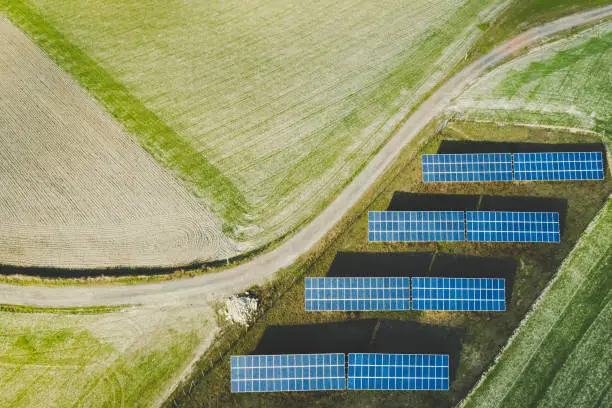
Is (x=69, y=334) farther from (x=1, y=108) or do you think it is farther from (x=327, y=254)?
(x=1, y=108)

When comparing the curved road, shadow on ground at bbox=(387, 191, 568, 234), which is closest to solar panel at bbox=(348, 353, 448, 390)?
the curved road

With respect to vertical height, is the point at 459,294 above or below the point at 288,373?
above

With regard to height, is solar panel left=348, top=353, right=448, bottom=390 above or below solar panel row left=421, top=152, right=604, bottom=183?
below

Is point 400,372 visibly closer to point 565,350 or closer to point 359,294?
point 359,294

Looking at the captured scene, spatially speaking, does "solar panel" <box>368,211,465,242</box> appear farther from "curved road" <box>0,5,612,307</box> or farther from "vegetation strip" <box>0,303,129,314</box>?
"vegetation strip" <box>0,303,129,314</box>

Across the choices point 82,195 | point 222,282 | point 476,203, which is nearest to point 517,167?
point 476,203

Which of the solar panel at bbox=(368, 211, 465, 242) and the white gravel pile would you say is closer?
the white gravel pile

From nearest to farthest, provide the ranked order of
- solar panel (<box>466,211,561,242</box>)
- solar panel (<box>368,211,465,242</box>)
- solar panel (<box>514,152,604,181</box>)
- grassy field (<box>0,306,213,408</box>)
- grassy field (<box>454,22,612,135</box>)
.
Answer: grassy field (<box>0,306,213,408</box>)
solar panel (<box>466,211,561,242</box>)
solar panel (<box>368,211,465,242</box>)
solar panel (<box>514,152,604,181</box>)
grassy field (<box>454,22,612,135</box>)

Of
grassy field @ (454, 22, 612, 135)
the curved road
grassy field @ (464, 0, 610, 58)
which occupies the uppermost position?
grassy field @ (464, 0, 610, 58)
